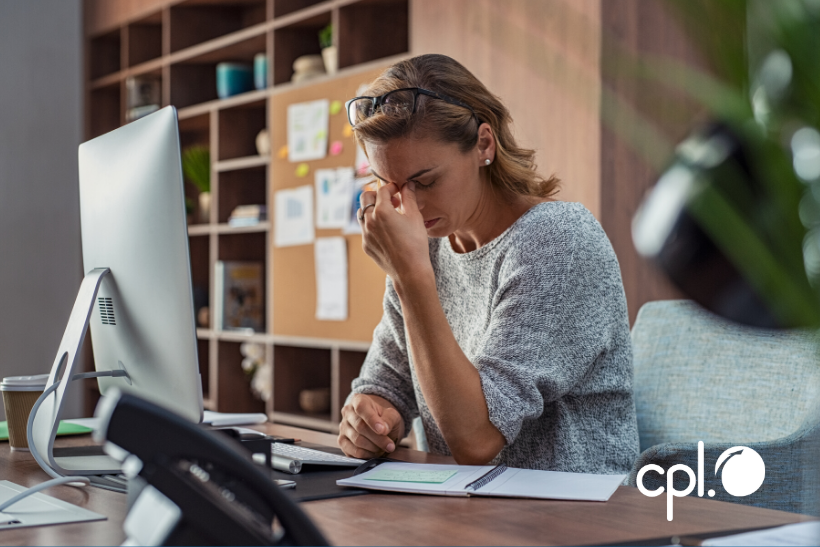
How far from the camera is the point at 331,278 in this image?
10.6 ft

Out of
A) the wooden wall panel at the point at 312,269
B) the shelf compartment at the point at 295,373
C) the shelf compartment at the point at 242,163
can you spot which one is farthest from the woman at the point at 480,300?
the shelf compartment at the point at 242,163

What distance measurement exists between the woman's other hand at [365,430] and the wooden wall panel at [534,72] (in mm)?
969

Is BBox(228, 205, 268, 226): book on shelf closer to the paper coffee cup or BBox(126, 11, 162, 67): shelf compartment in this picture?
BBox(126, 11, 162, 67): shelf compartment

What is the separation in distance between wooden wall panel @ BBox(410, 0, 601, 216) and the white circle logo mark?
38.1 inches

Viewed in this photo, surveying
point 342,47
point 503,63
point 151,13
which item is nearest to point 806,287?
point 503,63

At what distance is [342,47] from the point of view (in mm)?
3283

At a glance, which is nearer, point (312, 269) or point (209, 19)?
point (312, 269)

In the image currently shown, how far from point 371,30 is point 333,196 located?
2.27ft

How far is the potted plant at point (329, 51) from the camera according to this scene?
3301mm

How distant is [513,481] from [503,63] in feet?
6.10

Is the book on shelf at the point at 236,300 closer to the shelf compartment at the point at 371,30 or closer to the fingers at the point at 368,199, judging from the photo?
the shelf compartment at the point at 371,30

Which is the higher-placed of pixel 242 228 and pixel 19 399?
pixel 242 228

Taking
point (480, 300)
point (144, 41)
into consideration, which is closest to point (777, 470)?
point (480, 300)

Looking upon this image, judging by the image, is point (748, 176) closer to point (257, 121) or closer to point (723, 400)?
point (723, 400)
